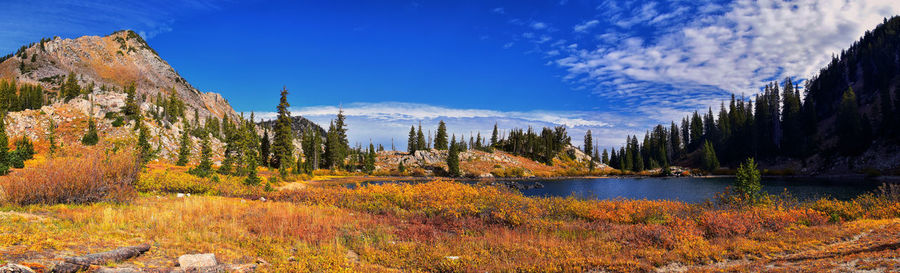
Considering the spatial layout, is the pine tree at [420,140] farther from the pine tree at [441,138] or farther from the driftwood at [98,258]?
the driftwood at [98,258]

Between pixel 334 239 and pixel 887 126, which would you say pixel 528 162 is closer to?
pixel 887 126

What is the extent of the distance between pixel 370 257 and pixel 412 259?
1162mm

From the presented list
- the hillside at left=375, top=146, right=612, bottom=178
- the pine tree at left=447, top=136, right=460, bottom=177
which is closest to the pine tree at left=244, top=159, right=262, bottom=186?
the hillside at left=375, top=146, right=612, bottom=178

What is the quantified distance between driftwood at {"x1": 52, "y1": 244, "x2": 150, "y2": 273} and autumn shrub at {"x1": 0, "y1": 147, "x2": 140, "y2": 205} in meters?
9.20

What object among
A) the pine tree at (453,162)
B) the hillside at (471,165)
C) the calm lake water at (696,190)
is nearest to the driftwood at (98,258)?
the calm lake water at (696,190)

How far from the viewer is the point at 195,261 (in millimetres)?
8391

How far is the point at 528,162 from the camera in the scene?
13375 centimetres

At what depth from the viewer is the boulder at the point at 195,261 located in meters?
8.19

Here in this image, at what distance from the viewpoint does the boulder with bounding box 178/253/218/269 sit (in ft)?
26.9

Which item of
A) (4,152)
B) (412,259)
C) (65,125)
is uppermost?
(65,125)

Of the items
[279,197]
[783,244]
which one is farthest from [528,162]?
[783,244]

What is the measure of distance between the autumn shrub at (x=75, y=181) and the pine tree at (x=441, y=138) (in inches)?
4449

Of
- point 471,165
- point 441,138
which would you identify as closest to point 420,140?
point 441,138

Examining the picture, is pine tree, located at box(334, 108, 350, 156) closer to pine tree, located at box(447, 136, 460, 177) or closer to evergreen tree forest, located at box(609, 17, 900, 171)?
pine tree, located at box(447, 136, 460, 177)
